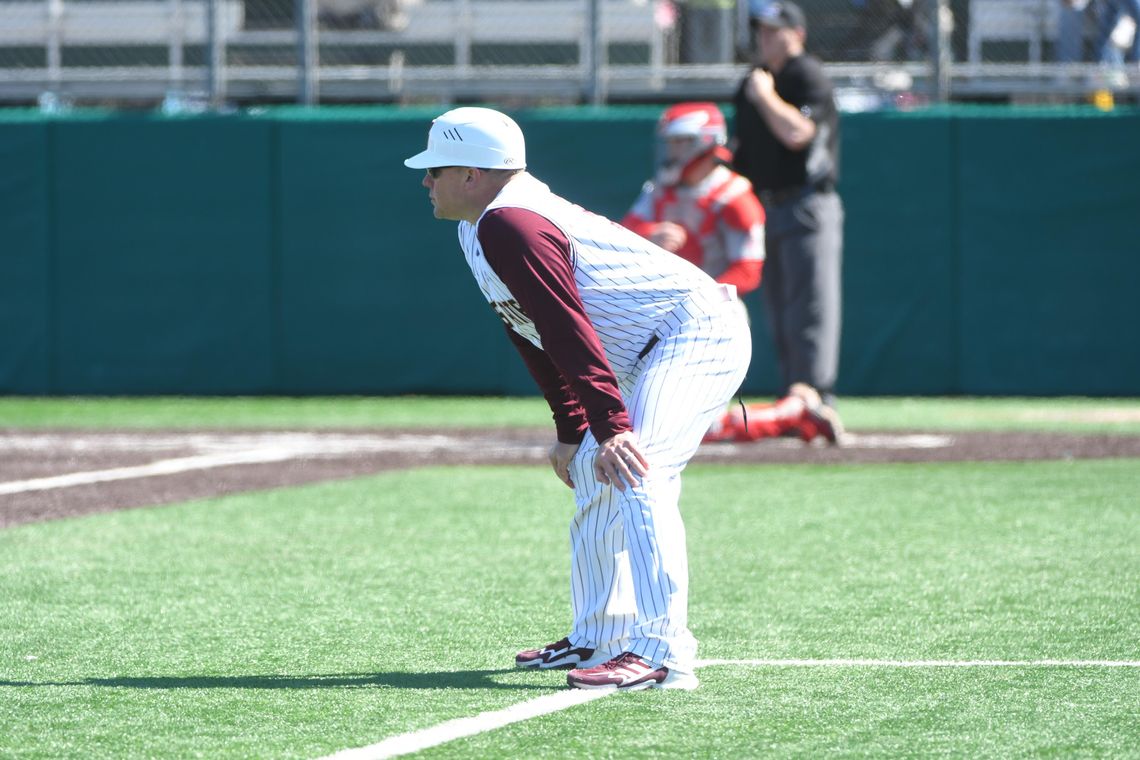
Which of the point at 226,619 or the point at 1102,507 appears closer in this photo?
the point at 226,619

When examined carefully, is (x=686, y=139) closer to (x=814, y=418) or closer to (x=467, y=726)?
(x=814, y=418)

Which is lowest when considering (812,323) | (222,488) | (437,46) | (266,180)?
(222,488)

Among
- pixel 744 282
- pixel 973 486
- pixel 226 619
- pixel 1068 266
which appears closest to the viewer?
pixel 226 619

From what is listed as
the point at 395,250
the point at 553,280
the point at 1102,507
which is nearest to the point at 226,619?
the point at 553,280

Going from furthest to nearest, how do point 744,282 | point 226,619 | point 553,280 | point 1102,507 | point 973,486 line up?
1. point 744,282
2. point 973,486
3. point 1102,507
4. point 226,619
5. point 553,280

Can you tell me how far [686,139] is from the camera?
32.0 ft

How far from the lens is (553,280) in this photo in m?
4.22

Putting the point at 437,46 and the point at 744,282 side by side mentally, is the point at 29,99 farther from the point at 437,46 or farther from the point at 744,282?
the point at 744,282

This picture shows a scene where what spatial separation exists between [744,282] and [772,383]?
3.42 m

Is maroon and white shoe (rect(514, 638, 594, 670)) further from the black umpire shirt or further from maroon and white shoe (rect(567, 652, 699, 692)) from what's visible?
the black umpire shirt

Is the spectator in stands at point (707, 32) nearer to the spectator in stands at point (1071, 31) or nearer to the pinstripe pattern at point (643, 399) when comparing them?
the spectator in stands at point (1071, 31)

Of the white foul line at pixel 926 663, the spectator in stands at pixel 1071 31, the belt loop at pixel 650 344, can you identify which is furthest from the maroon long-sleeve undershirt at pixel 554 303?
the spectator in stands at pixel 1071 31

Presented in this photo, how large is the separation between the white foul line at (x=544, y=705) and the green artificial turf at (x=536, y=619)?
56 millimetres

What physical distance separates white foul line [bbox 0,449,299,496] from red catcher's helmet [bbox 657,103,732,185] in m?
2.62
